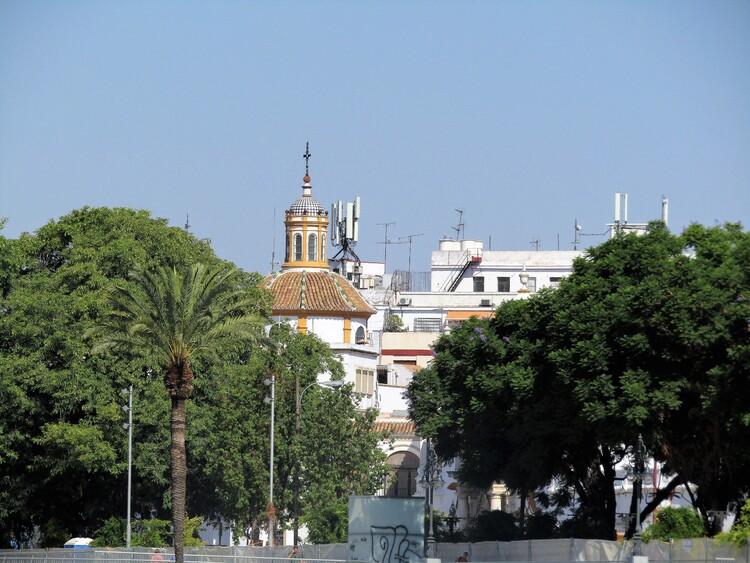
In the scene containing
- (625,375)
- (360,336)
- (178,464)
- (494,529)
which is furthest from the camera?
(360,336)

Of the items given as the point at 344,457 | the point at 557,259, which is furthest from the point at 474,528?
the point at 557,259

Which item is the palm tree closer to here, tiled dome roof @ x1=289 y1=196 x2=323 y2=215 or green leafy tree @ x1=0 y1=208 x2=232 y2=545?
green leafy tree @ x1=0 y1=208 x2=232 y2=545

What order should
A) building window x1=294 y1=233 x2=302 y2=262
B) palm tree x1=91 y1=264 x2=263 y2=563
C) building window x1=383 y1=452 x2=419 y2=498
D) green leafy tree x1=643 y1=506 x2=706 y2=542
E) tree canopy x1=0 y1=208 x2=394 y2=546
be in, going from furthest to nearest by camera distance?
building window x1=294 y1=233 x2=302 y2=262
building window x1=383 y1=452 x2=419 y2=498
tree canopy x1=0 y1=208 x2=394 y2=546
palm tree x1=91 y1=264 x2=263 y2=563
green leafy tree x1=643 y1=506 x2=706 y2=542

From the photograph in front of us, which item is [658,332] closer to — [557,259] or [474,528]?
[474,528]

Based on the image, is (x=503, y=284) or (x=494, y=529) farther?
(x=503, y=284)

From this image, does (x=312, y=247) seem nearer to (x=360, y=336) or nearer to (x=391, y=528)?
(x=360, y=336)

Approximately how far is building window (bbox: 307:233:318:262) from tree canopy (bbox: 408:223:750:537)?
38.9 metres

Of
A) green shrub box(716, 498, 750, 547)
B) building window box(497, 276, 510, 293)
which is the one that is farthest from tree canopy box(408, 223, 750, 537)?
building window box(497, 276, 510, 293)

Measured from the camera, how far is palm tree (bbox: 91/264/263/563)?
53031 mm

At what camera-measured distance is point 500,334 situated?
6122cm

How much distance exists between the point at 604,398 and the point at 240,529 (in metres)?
26.9

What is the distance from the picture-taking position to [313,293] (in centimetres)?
9606

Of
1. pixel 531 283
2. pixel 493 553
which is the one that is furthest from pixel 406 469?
pixel 531 283

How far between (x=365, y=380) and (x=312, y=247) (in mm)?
8209
